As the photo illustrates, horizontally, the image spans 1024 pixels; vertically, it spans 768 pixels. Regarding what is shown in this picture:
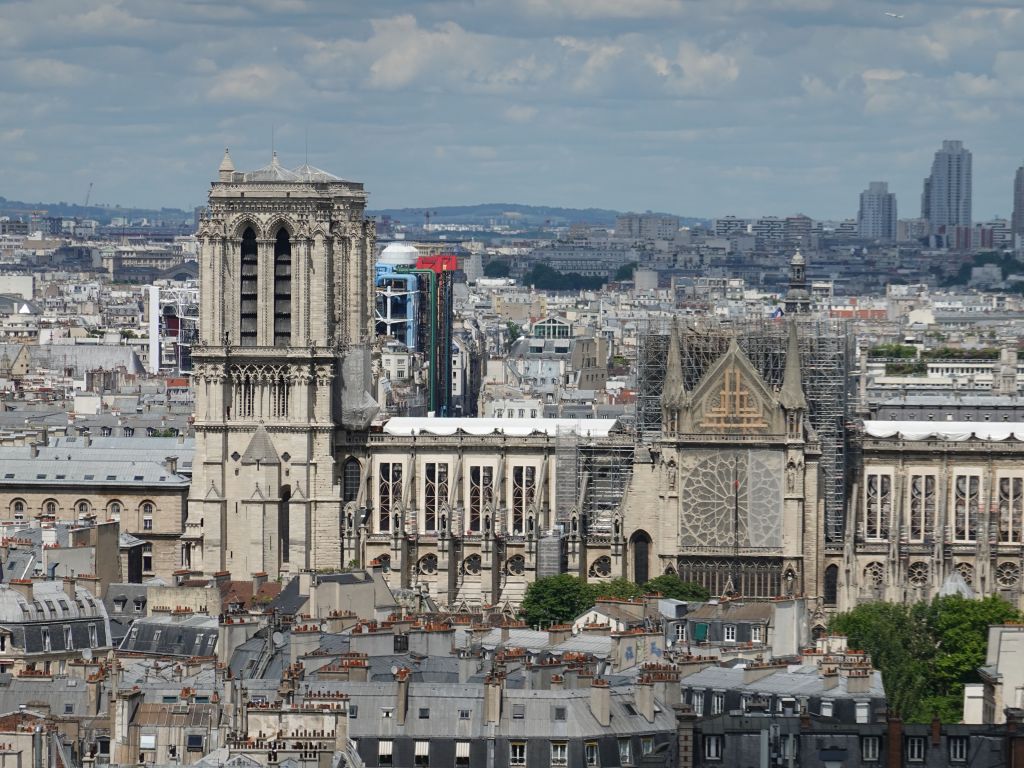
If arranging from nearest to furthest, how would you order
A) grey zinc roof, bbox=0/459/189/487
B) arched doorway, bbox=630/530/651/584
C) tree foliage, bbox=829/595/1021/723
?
tree foliage, bbox=829/595/1021/723, arched doorway, bbox=630/530/651/584, grey zinc roof, bbox=0/459/189/487

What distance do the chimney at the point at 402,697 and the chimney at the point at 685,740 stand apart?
5.73 m

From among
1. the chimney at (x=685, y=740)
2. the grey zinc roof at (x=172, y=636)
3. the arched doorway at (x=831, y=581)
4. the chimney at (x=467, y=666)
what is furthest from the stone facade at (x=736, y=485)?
the chimney at (x=685, y=740)

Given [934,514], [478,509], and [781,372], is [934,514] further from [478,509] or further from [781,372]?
[478,509]

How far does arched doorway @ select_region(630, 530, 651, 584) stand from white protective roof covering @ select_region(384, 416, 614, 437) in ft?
19.8

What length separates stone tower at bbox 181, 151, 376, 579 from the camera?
502 ft

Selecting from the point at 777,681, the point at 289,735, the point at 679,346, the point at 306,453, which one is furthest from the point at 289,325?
the point at 289,735

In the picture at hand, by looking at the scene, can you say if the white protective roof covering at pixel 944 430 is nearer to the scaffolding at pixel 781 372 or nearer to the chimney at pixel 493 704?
the scaffolding at pixel 781 372

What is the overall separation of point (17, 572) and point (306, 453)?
3241 centimetres

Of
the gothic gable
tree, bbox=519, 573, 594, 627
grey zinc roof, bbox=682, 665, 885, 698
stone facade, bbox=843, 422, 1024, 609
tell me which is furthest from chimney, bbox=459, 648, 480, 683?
the gothic gable

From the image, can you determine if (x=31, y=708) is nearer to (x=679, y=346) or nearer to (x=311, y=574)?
(x=311, y=574)

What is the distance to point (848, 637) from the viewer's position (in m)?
115

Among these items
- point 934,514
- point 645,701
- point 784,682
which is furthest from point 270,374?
point 645,701

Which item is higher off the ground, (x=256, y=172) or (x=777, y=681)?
(x=256, y=172)

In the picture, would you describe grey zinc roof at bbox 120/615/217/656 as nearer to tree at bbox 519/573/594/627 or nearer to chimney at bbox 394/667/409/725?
chimney at bbox 394/667/409/725
